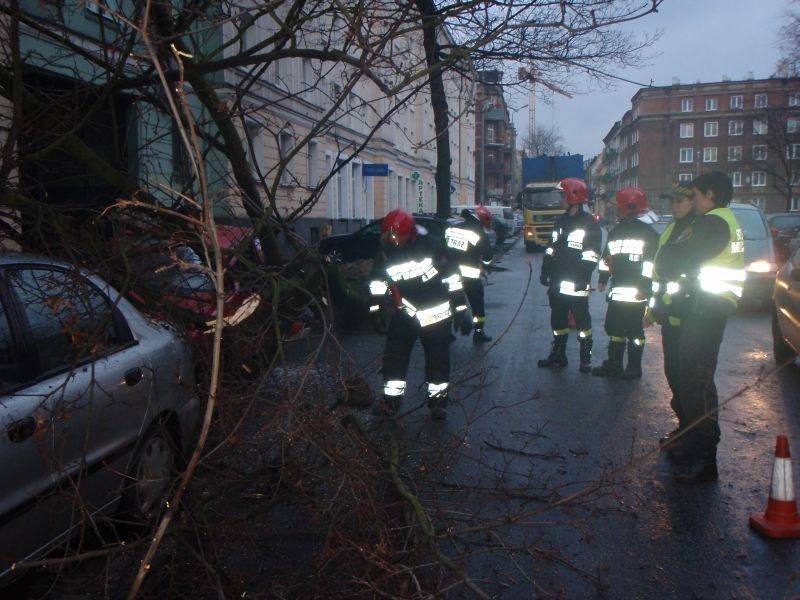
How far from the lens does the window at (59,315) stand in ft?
12.3

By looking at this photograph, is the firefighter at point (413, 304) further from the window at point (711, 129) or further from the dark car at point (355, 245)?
the window at point (711, 129)

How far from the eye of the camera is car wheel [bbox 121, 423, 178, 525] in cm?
404

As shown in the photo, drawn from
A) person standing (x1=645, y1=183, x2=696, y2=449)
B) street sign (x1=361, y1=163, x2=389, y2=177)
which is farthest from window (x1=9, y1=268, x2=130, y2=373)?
street sign (x1=361, y1=163, x2=389, y2=177)

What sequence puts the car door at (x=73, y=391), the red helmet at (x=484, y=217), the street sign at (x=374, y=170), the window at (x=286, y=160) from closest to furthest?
the car door at (x=73, y=391)
the window at (x=286, y=160)
the red helmet at (x=484, y=217)
the street sign at (x=374, y=170)

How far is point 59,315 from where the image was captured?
3.81m

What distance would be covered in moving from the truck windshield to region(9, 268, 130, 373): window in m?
32.3

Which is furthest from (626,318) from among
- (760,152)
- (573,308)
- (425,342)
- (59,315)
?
(760,152)

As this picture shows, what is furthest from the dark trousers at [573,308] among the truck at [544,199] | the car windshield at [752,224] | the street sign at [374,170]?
the truck at [544,199]

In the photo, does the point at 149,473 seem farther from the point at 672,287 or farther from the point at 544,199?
the point at 544,199

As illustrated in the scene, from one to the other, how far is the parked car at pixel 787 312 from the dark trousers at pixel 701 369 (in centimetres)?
282

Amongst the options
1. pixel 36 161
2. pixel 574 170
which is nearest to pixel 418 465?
pixel 36 161

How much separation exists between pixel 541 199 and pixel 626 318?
27.8m

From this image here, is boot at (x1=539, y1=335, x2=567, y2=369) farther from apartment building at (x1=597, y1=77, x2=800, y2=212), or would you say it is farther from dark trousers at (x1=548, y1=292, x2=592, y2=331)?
apartment building at (x1=597, y1=77, x2=800, y2=212)

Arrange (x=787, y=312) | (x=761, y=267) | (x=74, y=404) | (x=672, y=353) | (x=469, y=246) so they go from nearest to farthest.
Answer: (x=74, y=404)
(x=672, y=353)
(x=787, y=312)
(x=469, y=246)
(x=761, y=267)
